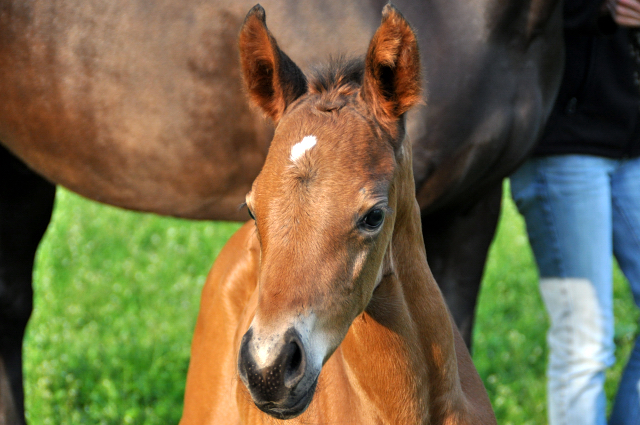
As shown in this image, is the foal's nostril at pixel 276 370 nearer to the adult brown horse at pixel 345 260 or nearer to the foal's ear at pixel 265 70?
the adult brown horse at pixel 345 260

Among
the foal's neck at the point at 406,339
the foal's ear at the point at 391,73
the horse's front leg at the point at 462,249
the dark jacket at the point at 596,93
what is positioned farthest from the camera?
the horse's front leg at the point at 462,249

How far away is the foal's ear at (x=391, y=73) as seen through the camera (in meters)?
1.76

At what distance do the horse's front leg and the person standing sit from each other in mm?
180

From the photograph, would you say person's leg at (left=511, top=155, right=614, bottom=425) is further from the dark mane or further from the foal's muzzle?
the foal's muzzle

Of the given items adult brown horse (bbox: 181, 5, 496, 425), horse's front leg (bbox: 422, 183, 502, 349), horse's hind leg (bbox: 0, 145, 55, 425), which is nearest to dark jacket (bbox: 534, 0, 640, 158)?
horse's front leg (bbox: 422, 183, 502, 349)

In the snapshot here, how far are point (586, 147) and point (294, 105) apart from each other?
1.55 m

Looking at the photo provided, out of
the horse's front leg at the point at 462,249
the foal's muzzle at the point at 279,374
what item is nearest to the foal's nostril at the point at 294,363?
the foal's muzzle at the point at 279,374

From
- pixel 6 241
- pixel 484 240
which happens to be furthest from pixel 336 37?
pixel 6 241

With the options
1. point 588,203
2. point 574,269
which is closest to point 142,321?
point 574,269

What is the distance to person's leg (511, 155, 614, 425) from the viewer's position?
2.98 meters

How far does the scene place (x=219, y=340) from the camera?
2.55 m

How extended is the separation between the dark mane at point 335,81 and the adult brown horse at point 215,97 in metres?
0.77

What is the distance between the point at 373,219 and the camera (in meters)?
1.66

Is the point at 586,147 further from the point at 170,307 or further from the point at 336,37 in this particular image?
the point at 170,307
